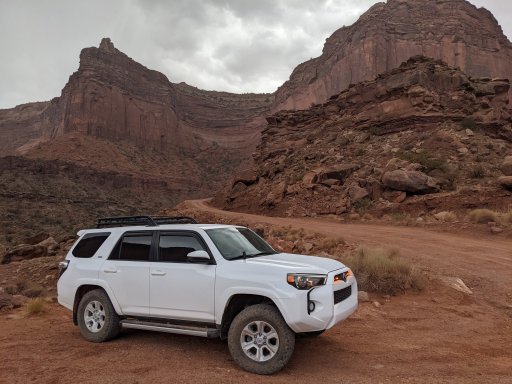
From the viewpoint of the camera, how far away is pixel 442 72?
36438 mm

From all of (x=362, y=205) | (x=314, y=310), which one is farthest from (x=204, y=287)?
(x=362, y=205)

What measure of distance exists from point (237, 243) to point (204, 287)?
3.01 ft

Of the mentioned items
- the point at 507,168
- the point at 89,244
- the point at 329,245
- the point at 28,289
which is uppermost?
the point at 507,168

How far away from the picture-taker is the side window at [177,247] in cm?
593

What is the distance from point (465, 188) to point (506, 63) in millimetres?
60569

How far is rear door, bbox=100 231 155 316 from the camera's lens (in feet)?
19.9

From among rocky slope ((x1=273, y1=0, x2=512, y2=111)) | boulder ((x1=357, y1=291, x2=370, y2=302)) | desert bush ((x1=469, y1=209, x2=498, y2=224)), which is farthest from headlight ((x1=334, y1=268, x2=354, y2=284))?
rocky slope ((x1=273, y1=0, x2=512, y2=111))

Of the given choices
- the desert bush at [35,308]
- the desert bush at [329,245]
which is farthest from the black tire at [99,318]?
the desert bush at [329,245]

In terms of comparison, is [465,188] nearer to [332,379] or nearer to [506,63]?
[332,379]

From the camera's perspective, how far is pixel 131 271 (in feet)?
20.4

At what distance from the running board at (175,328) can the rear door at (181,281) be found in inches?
4.6

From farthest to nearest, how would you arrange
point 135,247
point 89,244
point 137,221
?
point 89,244 → point 137,221 → point 135,247

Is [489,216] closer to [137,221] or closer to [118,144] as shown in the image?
[137,221]

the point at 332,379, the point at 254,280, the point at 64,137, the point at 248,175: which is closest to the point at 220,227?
the point at 254,280
